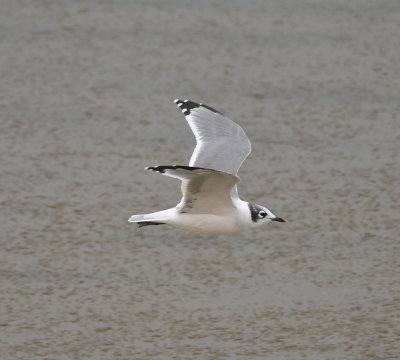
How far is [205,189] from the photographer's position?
13.8 feet

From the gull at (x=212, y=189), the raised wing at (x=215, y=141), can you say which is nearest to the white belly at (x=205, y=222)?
the gull at (x=212, y=189)

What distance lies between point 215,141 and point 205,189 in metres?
0.49

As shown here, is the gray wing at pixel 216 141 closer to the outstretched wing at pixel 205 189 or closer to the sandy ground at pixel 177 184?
the outstretched wing at pixel 205 189

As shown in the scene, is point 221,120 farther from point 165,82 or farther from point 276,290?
point 165,82

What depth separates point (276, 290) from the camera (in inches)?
191

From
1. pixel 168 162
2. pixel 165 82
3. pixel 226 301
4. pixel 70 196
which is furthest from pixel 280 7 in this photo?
pixel 226 301

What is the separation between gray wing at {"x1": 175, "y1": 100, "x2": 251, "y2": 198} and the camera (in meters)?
4.55

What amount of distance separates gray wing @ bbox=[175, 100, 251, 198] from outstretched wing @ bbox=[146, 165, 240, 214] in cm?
14

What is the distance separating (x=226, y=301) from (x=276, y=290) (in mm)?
215

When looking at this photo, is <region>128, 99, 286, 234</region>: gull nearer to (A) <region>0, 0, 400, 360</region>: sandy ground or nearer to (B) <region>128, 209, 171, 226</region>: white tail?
(B) <region>128, 209, 171, 226</region>: white tail

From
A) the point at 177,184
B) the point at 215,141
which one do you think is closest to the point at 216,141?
the point at 215,141

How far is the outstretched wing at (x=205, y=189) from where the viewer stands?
4062 millimetres

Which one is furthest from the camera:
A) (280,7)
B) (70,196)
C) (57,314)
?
(280,7)

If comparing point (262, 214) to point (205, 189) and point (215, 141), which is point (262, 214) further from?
point (215, 141)
